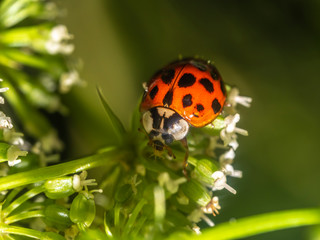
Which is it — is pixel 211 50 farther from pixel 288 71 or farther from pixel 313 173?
pixel 313 173

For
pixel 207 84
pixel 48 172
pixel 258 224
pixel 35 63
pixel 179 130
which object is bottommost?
pixel 258 224

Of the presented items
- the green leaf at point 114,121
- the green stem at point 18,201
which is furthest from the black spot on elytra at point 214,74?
the green stem at point 18,201

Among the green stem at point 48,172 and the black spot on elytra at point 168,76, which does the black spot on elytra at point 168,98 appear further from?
the green stem at point 48,172

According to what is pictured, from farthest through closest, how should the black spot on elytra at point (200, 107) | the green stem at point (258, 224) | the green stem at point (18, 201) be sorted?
the black spot on elytra at point (200, 107)
the green stem at point (18, 201)
the green stem at point (258, 224)

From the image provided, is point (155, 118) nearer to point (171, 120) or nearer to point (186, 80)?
point (171, 120)

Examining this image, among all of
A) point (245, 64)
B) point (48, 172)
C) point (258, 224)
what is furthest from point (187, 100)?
point (245, 64)

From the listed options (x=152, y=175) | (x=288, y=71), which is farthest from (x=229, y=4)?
(x=152, y=175)

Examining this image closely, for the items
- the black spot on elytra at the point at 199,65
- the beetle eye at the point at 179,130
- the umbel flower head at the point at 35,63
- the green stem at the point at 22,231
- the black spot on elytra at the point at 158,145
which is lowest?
the green stem at the point at 22,231
